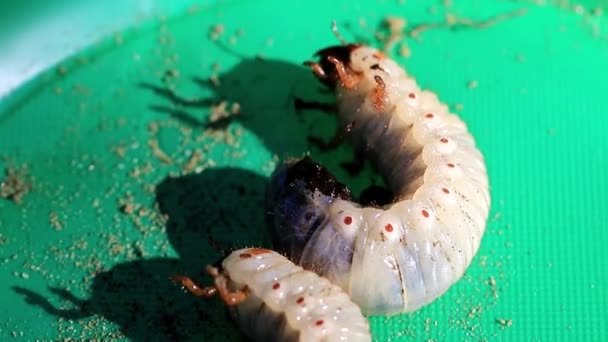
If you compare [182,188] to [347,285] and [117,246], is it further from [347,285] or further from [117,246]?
[347,285]

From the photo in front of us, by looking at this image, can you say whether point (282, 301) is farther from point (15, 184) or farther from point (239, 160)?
point (15, 184)

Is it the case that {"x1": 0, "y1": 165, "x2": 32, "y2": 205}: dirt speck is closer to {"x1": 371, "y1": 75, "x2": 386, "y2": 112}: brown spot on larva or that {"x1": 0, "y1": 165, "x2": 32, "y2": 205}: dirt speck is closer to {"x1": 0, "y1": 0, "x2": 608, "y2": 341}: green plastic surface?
{"x1": 0, "y1": 0, "x2": 608, "y2": 341}: green plastic surface

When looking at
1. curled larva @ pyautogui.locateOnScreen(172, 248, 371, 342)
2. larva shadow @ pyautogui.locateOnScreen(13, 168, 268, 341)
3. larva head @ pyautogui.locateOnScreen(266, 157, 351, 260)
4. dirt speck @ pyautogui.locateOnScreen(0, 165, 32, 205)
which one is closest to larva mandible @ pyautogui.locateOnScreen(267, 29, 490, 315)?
larva head @ pyautogui.locateOnScreen(266, 157, 351, 260)

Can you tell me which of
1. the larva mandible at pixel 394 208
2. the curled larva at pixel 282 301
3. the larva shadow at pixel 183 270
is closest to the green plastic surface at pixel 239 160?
the larva shadow at pixel 183 270

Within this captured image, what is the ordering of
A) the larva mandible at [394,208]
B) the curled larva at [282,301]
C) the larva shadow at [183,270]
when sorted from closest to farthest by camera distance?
the curled larva at [282,301]
the larva mandible at [394,208]
the larva shadow at [183,270]

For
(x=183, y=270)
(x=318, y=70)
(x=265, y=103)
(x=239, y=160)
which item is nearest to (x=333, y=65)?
(x=318, y=70)

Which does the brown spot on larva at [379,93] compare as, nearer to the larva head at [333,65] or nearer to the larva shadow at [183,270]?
the larva head at [333,65]

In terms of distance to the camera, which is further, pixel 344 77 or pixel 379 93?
pixel 344 77
